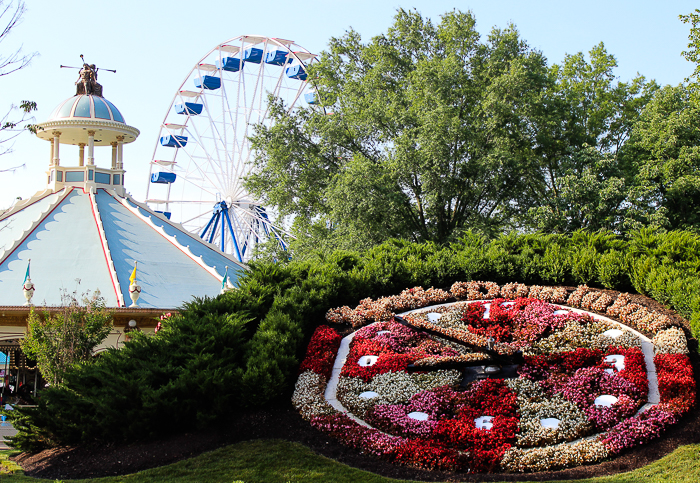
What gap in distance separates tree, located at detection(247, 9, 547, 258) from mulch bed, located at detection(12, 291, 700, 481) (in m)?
11.3

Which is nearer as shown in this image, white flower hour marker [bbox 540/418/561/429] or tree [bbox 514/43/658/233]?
white flower hour marker [bbox 540/418/561/429]

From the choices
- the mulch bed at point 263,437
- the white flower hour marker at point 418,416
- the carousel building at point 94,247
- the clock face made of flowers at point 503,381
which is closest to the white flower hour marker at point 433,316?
the clock face made of flowers at point 503,381

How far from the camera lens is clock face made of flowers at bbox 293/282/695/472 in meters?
7.80

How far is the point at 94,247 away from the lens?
1992 cm

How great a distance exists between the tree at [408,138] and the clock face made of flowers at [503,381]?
8877 millimetres

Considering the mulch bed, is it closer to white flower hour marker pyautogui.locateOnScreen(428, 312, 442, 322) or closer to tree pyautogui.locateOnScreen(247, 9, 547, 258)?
white flower hour marker pyautogui.locateOnScreen(428, 312, 442, 322)

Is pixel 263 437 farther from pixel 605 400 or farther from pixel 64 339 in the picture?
pixel 64 339

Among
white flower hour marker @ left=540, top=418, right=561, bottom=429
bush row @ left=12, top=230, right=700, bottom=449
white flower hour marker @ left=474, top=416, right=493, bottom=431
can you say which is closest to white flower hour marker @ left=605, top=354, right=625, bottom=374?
bush row @ left=12, top=230, right=700, bottom=449

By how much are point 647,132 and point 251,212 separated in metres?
17.9

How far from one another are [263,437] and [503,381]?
3.52 meters

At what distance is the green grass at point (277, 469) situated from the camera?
22.3 feet

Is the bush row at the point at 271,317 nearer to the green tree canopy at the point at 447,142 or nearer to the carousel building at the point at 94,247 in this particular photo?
the carousel building at the point at 94,247

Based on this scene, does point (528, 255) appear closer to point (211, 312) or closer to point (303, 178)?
point (211, 312)

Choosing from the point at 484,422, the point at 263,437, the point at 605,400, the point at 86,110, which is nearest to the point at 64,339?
the point at 263,437
